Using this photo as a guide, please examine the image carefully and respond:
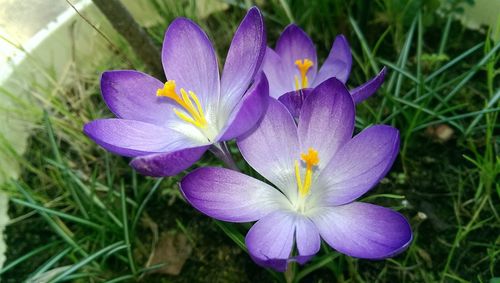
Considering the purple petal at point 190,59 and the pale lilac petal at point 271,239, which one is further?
the purple petal at point 190,59

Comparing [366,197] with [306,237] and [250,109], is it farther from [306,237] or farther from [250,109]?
[250,109]

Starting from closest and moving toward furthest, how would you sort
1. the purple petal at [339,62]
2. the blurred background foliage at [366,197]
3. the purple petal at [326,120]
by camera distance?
1. the purple petal at [326,120]
2. the purple petal at [339,62]
3. the blurred background foliage at [366,197]

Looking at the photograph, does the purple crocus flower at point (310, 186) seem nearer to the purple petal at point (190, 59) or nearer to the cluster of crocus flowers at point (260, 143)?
the cluster of crocus flowers at point (260, 143)

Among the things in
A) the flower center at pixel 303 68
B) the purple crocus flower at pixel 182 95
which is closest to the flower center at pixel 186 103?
the purple crocus flower at pixel 182 95

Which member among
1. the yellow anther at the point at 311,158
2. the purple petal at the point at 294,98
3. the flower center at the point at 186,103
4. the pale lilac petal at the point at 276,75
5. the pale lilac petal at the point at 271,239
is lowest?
the pale lilac petal at the point at 271,239

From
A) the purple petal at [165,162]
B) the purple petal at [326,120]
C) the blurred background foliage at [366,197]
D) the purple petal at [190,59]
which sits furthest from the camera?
the blurred background foliage at [366,197]

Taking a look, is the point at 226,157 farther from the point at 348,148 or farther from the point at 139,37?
the point at 139,37

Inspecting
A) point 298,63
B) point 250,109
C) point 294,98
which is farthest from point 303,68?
point 250,109

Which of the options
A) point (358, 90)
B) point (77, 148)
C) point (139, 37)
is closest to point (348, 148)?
point (358, 90)
